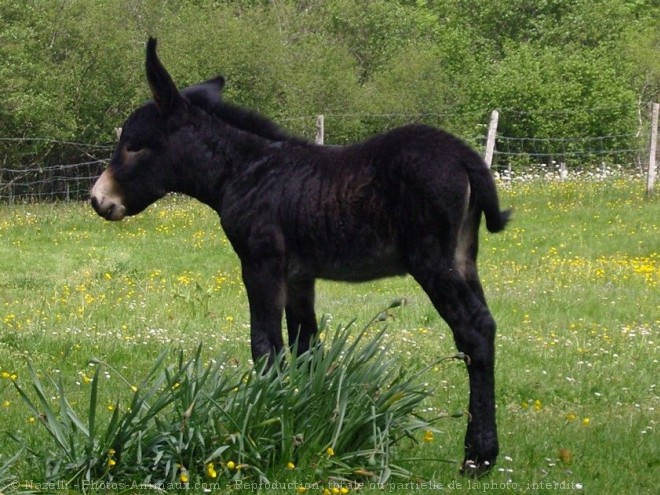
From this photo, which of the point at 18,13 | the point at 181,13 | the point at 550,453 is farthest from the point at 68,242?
the point at 181,13

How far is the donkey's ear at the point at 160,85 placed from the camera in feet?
20.7

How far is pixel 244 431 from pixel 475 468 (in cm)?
120

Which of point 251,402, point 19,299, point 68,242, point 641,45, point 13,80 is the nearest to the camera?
point 251,402

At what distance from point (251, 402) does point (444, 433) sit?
1528 mm

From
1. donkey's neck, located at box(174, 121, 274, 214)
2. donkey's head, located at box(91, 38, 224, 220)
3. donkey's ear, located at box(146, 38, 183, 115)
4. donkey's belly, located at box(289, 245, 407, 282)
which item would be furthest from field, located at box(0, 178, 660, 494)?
donkey's ear, located at box(146, 38, 183, 115)

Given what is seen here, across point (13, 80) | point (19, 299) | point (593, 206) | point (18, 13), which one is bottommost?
point (19, 299)

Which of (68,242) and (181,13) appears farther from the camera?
(181,13)

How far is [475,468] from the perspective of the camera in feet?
18.5

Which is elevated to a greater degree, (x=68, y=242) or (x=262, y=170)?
(x=262, y=170)

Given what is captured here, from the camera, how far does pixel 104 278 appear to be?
14.5 m

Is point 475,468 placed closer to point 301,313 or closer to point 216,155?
point 301,313

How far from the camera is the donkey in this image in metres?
5.65

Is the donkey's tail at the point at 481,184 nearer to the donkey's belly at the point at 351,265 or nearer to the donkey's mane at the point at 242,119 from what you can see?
the donkey's belly at the point at 351,265

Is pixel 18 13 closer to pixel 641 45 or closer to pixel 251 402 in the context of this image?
pixel 641 45
